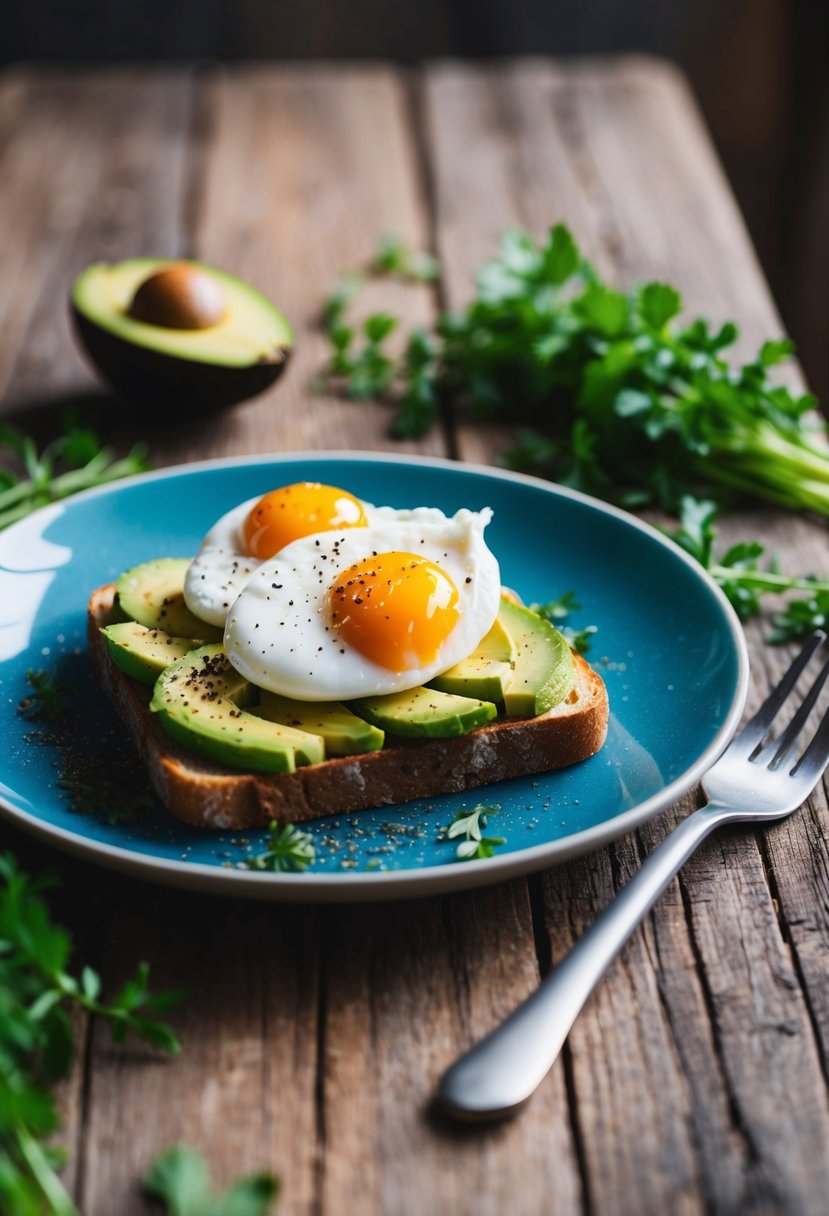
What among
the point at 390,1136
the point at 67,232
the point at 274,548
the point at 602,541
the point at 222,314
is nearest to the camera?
the point at 390,1136

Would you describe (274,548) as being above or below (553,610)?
above

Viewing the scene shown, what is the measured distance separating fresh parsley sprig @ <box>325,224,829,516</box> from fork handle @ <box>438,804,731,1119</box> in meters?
1.48

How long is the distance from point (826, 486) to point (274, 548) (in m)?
1.51

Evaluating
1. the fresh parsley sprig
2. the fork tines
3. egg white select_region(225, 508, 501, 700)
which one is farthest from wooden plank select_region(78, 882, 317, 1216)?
the fresh parsley sprig

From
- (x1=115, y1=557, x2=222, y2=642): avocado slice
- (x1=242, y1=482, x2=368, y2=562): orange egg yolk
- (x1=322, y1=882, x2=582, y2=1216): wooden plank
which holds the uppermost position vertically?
(x1=242, y1=482, x2=368, y2=562): orange egg yolk

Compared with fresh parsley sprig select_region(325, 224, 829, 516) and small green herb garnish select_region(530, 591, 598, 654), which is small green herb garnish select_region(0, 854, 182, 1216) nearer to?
small green herb garnish select_region(530, 591, 598, 654)

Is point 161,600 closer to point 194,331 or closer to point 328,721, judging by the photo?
point 328,721

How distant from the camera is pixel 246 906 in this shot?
1.83 meters

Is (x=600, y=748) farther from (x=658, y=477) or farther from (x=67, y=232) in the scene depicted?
(x=67, y=232)

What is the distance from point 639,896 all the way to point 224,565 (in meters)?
0.95

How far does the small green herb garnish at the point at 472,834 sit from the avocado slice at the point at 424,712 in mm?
126

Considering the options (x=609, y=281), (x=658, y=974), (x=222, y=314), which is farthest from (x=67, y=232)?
(x=658, y=974)

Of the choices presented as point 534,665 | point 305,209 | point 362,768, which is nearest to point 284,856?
point 362,768

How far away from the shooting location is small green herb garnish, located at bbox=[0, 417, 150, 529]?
112 inches
